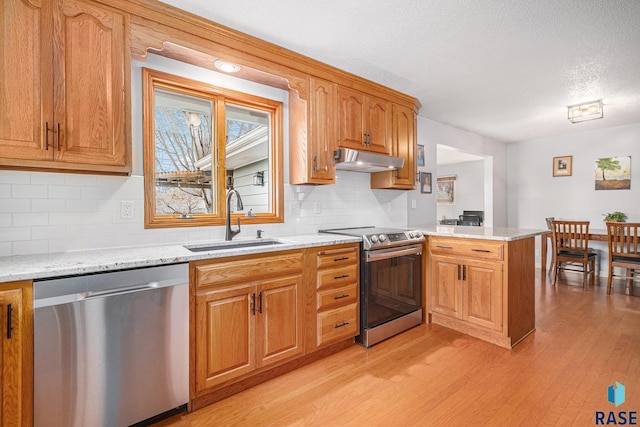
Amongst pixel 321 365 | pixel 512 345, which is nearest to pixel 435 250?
pixel 512 345

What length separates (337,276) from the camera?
2.41 meters

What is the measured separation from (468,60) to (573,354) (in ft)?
8.14

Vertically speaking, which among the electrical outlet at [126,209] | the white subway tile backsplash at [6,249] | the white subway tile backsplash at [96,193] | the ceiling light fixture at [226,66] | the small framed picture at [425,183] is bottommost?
the white subway tile backsplash at [6,249]

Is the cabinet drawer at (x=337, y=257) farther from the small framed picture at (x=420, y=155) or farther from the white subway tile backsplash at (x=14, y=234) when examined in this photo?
the small framed picture at (x=420, y=155)

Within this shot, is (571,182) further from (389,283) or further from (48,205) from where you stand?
(48,205)

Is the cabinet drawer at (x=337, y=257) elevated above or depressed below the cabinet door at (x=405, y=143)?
below

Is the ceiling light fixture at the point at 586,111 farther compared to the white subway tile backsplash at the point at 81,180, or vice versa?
the ceiling light fixture at the point at 586,111

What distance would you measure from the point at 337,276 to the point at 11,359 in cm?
182

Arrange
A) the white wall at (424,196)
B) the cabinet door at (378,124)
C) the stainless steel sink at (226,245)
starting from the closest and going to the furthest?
the stainless steel sink at (226,245) → the cabinet door at (378,124) → the white wall at (424,196)

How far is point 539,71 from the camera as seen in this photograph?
2775 millimetres

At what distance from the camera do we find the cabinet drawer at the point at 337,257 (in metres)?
→ 2.33

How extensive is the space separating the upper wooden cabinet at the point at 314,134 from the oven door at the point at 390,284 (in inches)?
32.4

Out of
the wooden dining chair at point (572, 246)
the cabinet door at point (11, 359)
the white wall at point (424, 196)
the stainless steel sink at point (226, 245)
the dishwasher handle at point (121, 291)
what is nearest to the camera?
the cabinet door at point (11, 359)

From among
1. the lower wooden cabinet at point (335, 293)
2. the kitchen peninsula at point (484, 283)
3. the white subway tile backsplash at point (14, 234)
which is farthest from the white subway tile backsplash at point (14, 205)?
the kitchen peninsula at point (484, 283)
